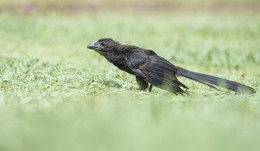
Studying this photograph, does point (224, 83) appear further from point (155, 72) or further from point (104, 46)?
point (104, 46)

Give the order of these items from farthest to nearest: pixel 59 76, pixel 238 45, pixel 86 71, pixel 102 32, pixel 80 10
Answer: pixel 80 10 → pixel 102 32 → pixel 238 45 → pixel 86 71 → pixel 59 76

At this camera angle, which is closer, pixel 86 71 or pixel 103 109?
pixel 103 109

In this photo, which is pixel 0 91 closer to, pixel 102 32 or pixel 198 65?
pixel 198 65

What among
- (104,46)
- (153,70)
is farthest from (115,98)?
(104,46)

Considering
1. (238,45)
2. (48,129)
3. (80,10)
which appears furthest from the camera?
(80,10)

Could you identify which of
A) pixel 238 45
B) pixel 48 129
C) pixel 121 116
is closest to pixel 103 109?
pixel 121 116

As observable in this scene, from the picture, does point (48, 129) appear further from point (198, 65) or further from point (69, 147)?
point (198, 65)

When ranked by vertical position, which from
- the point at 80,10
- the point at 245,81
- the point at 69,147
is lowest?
the point at 69,147

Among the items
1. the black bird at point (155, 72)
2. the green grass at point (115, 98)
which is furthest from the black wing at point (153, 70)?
the green grass at point (115, 98)

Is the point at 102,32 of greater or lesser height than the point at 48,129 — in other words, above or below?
above
